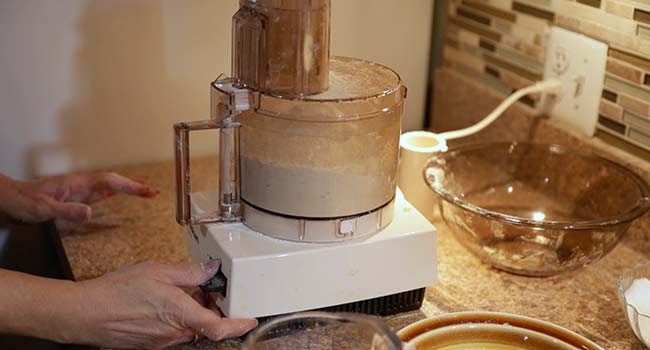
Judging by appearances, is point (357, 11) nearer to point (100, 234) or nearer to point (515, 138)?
point (515, 138)

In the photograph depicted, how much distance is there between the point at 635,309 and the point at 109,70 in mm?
831

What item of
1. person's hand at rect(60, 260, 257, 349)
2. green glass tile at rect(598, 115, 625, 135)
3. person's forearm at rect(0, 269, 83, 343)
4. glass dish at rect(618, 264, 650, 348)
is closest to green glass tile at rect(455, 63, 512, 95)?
green glass tile at rect(598, 115, 625, 135)

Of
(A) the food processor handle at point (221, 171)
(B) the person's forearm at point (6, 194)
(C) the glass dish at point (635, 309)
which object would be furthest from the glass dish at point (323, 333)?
(B) the person's forearm at point (6, 194)

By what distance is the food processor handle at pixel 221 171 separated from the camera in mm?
881

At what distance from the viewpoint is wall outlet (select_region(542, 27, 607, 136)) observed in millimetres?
1174

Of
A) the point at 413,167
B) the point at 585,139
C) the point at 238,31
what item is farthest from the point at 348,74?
the point at 585,139

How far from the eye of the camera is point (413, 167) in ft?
3.83

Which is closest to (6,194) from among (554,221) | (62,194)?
(62,194)

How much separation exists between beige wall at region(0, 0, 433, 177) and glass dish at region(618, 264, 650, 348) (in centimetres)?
63

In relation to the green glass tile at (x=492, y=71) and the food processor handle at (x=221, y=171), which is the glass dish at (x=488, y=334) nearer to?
the food processor handle at (x=221, y=171)

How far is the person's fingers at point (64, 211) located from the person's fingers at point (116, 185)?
0.19ft

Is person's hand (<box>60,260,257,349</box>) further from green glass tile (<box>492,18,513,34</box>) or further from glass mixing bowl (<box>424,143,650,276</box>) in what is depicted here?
green glass tile (<box>492,18,513,34</box>)

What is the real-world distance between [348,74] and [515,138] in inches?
19.4

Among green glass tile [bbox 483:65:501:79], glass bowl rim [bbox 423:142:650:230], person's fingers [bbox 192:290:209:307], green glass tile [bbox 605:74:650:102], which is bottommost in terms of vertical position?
person's fingers [bbox 192:290:209:307]
